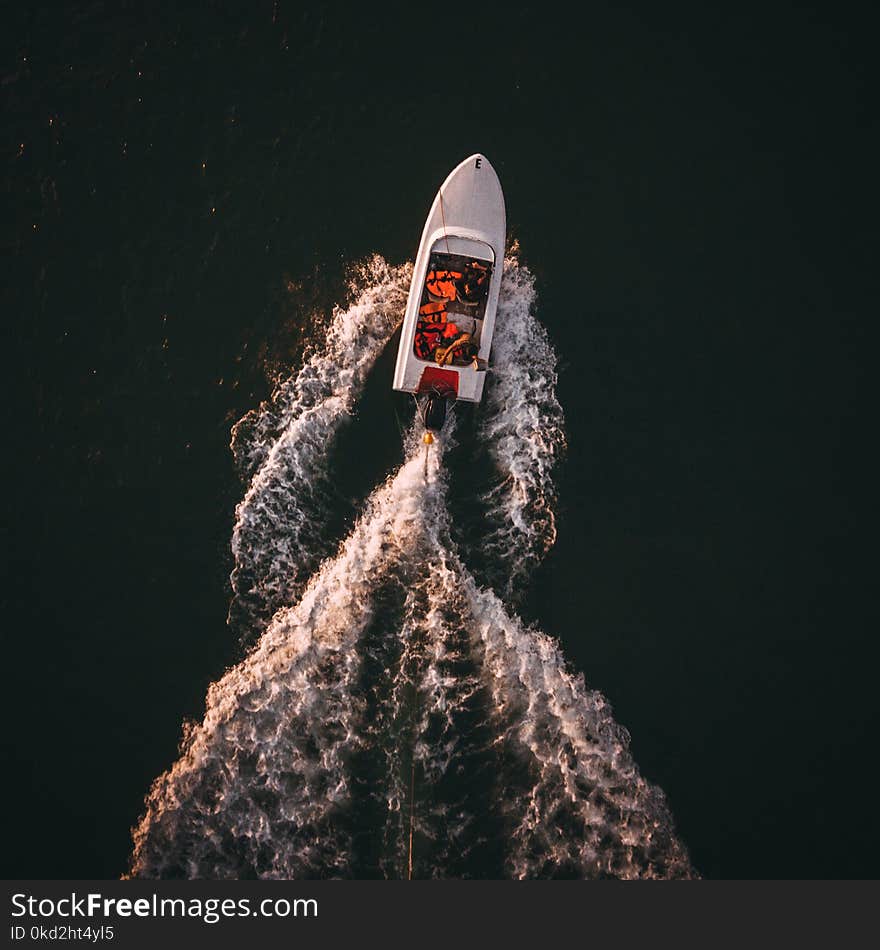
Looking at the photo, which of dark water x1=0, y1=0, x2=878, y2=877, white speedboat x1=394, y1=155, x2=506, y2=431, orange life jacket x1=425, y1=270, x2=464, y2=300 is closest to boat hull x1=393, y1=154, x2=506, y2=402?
white speedboat x1=394, y1=155, x2=506, y2=431

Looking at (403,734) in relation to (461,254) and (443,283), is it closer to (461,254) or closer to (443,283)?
(443,283)

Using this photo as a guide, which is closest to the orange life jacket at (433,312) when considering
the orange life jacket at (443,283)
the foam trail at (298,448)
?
the orange life jacket at (443,283)

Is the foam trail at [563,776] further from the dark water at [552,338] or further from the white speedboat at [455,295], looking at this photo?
the white speedboat at [455,295]

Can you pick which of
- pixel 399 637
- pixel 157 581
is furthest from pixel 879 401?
pixel 157 581

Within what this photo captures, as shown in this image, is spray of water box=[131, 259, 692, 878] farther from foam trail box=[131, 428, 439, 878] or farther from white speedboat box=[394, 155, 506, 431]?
white speedboat box=[394, 155, 506, 431]

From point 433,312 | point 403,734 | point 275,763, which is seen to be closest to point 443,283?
point 433,312

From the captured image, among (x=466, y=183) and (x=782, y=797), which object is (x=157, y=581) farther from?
(x=782, y=797)
